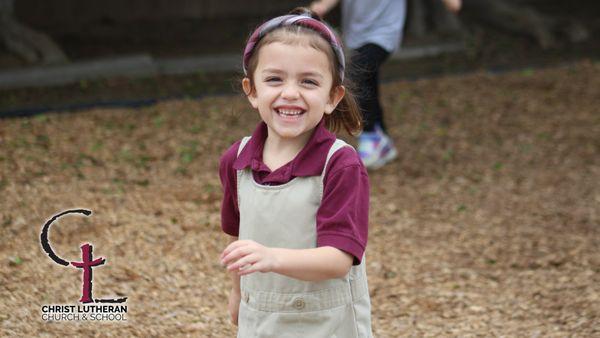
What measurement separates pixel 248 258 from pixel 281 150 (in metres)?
0.45

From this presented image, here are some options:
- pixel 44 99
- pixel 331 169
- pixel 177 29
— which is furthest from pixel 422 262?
pixel 177 29

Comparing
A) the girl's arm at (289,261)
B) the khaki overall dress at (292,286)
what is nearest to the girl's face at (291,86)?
the khaki overall dress at (292,286)

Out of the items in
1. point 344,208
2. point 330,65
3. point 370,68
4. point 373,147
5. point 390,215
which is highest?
point 370,68

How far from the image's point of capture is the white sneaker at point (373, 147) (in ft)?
20.6

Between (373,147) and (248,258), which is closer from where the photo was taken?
(248,258)

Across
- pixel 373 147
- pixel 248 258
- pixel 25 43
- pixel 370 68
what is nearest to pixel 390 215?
pixel 373 147

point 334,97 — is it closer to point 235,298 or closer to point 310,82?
point 310,82

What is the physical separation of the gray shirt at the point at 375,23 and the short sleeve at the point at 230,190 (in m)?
3.61

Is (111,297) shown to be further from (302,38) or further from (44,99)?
(44,99)

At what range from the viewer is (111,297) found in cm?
392

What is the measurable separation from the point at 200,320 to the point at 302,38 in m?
1.86

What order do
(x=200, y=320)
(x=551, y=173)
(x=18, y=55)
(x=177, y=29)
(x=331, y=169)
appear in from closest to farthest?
(x=331, y=169), (x=200, y=320), (x=551, y=173), (x=18, y=55), (x=177, y=29)

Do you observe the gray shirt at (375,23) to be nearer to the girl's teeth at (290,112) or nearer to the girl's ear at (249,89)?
the girl's ear at (249,89)

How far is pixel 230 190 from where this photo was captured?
250 centimetres
